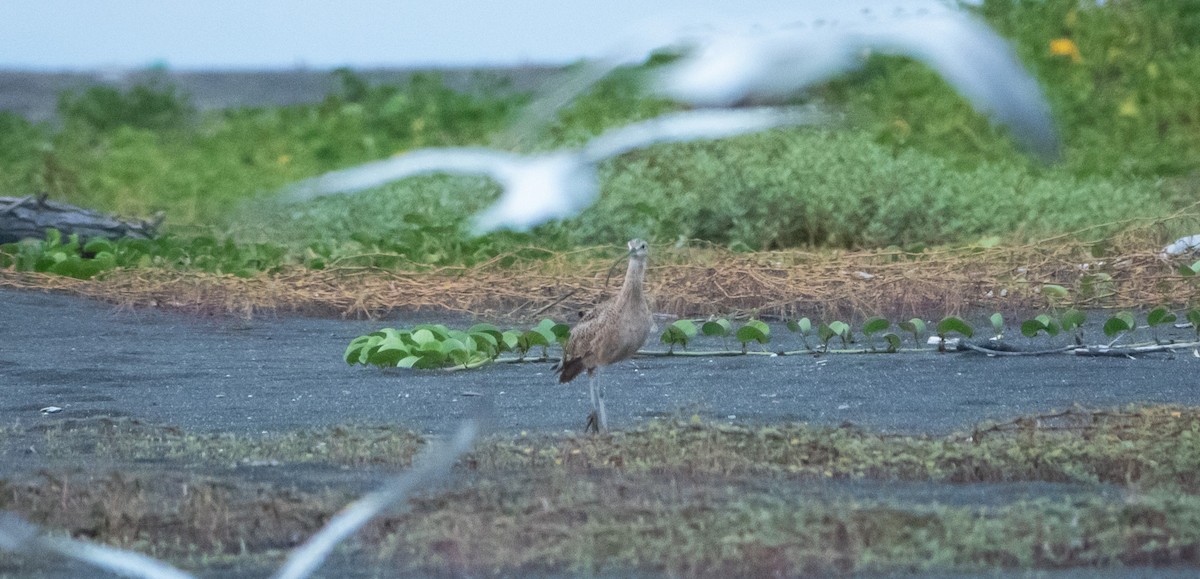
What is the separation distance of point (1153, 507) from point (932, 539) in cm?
46

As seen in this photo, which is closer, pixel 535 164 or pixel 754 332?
pixel 535 164

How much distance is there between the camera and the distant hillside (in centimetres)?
1325

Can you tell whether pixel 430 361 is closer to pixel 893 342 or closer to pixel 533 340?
pixel 533 340

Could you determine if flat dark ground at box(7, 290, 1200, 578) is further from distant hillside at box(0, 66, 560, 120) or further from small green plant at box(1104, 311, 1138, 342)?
distant hillside at box(0, 66, 560, 120)

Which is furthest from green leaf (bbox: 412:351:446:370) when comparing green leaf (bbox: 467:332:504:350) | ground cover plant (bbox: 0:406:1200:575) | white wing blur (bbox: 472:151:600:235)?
ground cover plant (bbox: 0:406:1200:575)

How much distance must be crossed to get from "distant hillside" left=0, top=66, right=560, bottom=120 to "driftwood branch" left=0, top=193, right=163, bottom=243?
4.89m

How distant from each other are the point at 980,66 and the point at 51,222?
5.45m

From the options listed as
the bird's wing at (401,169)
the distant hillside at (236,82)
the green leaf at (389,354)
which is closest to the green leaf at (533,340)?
the green leaf at (389,354)

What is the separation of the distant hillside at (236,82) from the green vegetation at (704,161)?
350mm

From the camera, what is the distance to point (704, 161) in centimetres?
888

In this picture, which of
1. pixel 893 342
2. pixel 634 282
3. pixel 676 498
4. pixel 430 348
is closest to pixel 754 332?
pixel 893 342

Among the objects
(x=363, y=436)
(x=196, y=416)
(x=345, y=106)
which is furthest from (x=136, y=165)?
(x=363, y=436)

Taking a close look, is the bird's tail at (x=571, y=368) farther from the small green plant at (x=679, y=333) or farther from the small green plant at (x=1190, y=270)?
the small green plant at (x=1190, y=270)

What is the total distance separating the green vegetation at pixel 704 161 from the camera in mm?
8164
